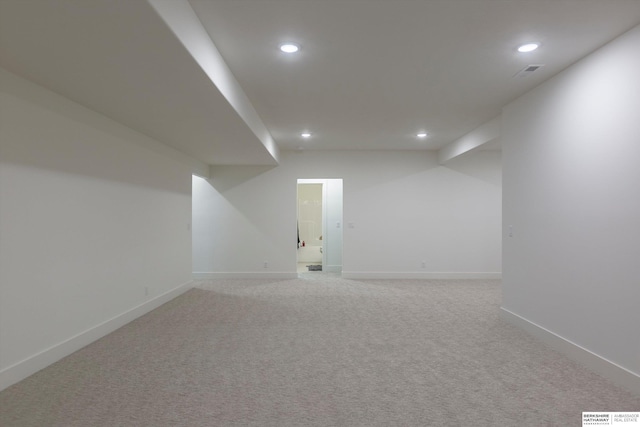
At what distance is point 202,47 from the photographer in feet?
8.68

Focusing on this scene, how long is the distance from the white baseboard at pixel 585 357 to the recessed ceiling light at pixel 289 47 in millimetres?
3514

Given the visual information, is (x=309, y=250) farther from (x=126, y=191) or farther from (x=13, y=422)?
(x=13, y=422)

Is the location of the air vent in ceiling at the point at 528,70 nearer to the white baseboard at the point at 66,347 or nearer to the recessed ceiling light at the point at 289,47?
the recessed ceiling light at the point at 289,47

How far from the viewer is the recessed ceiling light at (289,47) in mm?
2953

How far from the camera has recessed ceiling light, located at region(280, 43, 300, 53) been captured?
295 centimetres

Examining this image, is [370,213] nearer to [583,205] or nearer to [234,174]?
[234,174]

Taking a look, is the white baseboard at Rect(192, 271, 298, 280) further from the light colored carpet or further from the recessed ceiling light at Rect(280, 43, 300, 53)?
the recessed ceiling light at Rect(280, 43, 300, 53)

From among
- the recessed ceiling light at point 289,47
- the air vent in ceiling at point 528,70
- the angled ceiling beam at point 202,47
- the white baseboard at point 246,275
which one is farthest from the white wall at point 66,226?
the air vent in ceiling at point 528,70

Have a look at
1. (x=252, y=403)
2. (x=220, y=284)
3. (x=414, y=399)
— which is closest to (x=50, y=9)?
(x=252, y=403)

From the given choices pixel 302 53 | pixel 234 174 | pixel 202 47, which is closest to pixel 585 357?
pixel 302 53

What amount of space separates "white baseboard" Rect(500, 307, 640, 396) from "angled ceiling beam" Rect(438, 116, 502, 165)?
2539 mm

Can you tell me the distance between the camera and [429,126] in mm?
5613

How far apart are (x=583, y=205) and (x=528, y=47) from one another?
56.1 inches

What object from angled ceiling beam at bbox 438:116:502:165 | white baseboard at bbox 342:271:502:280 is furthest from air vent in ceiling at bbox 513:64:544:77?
white baseboard at bbox 342:271:502:280
